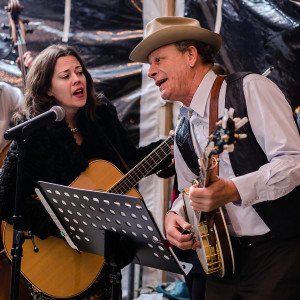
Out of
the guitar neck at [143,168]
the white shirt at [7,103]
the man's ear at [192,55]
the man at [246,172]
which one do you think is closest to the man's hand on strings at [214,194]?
the man at [246,172]

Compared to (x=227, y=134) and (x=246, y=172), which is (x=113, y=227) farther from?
(x=227, y=134)

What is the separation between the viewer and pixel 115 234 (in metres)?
2.08

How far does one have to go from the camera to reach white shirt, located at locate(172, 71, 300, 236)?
1.71 meters

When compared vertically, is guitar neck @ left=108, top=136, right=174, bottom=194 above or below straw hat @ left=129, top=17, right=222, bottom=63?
below

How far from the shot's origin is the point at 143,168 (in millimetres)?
3035

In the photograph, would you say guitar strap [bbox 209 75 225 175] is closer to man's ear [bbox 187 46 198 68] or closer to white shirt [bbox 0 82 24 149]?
man's ear [bbox 187 46 198 68]

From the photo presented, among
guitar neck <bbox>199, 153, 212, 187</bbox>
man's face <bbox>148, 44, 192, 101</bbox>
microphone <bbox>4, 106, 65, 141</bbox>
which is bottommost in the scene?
guitar neck <bbox>199, 153, 212, 187</bbox>

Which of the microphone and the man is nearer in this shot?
the man

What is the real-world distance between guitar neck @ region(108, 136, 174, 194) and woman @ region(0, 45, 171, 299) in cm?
11

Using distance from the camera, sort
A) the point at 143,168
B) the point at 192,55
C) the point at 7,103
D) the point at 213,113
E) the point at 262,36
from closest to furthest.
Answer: the point at 213,113, the point at 192,55, the point at 143,168, the point at 262,36, the point at 7,103

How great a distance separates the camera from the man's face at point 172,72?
7.11ft

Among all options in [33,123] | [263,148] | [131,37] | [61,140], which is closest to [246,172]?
[263,148]

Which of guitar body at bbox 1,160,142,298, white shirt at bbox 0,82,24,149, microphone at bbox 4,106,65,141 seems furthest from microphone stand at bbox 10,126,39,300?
white shirt at bbox 0,82,24,149

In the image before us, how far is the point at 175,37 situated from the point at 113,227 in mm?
970
